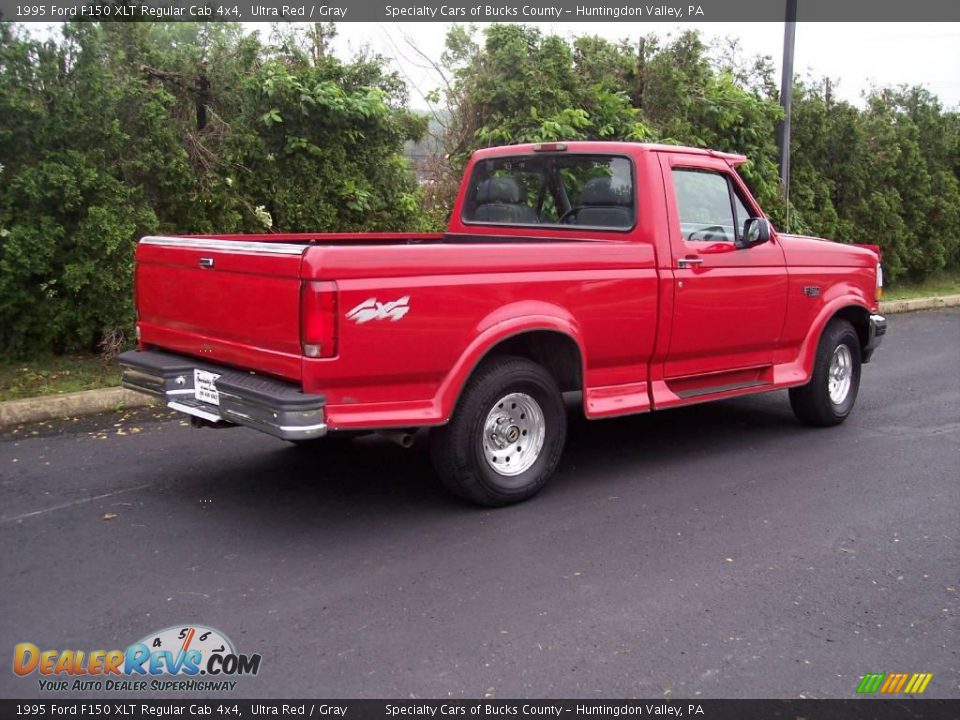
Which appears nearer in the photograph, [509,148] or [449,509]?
[449,509]

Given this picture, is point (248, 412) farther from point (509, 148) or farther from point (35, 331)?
point (35, 331)

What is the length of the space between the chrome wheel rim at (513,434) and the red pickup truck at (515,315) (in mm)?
11

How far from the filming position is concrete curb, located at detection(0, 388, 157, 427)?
6980 millimetres

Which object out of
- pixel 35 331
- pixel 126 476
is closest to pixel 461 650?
pixel 126 476

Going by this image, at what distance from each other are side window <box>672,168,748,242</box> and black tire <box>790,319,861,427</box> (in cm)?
127

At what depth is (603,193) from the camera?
6.16 metres

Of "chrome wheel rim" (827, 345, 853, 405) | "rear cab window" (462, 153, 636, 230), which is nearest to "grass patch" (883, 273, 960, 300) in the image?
"chrome wheel rim" (827, 345, 853, 405)

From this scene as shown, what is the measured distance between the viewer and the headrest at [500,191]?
270 inches

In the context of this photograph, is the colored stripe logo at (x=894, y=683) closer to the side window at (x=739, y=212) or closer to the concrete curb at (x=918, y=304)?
the side window at (x=739, y=212)

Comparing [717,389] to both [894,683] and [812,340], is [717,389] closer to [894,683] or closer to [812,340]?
[812,340]

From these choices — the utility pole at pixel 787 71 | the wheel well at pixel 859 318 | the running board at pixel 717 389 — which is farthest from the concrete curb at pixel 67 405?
the utility pole at pixel 787 71

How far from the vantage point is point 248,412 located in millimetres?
4684
